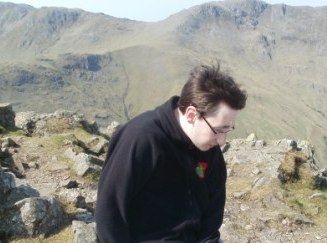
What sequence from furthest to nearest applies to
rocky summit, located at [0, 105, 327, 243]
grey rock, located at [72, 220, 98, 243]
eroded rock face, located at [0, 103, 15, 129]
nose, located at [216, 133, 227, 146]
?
eroded rock face, located at [0, 103, 15, 129] < rocky summit, located at [0, 105, 327, 243] < grey rock, located at [72, 220, 98, 243] < nose, located at [216, 133, 227, 146]

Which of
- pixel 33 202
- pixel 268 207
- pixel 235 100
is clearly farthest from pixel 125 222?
pixel 268 207

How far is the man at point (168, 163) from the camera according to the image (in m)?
5.56

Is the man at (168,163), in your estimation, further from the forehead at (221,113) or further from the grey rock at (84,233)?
the grey rock at (84,233)

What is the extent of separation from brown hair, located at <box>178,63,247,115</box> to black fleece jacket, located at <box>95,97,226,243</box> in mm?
445

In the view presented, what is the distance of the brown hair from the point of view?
5.52 meters

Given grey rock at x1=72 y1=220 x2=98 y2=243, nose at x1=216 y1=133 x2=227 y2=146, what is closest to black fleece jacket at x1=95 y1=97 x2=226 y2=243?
nose at x1=216 y1=133 x2=227 y2=146

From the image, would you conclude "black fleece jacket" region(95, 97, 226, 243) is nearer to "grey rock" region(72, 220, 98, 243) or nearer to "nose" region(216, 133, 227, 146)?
"nose" region(216, 133, 227, 146)

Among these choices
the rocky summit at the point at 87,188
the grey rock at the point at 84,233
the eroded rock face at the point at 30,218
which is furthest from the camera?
the rocky summit at the point at 87,188

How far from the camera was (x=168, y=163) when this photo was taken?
5855 millimetres

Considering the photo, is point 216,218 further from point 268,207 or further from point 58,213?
point 268,207

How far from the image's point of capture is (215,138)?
230 inches

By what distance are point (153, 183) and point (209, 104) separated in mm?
1240

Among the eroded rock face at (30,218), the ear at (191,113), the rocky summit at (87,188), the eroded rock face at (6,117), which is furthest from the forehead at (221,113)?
the eroded rock face at (6,117)

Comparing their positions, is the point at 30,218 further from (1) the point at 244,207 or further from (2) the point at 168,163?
(1) the point at 244,207
